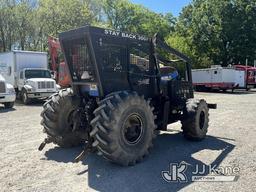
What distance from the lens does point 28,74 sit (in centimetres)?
2058

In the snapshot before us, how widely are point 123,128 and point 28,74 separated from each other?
15330 mm

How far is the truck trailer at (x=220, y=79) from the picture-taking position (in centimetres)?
3288

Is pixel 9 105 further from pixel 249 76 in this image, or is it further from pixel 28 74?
pixel 249 76

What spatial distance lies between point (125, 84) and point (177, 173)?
2.18 m

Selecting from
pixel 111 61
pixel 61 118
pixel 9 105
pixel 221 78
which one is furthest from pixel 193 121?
pixel 221 78

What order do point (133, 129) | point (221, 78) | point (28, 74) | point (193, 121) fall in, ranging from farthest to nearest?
1. point (221, 78)
2. point (28, 74)
3. point (193, 121)
4. point (133, 129)

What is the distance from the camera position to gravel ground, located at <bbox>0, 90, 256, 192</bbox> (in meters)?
5.54

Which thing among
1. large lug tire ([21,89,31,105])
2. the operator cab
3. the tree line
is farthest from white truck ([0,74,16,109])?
the tree line

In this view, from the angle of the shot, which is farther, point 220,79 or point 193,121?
point 220,79

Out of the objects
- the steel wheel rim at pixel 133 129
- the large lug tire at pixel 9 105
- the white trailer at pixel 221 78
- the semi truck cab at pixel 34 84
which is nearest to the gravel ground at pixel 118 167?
the steel wheel rim at pixel 133 129

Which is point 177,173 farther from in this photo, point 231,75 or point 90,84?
point 231,75

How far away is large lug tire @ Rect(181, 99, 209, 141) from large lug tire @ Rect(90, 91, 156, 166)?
1.76m

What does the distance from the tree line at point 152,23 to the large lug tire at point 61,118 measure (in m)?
33.9

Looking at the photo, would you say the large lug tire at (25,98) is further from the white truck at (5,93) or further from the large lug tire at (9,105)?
the white truck at (5,93)
